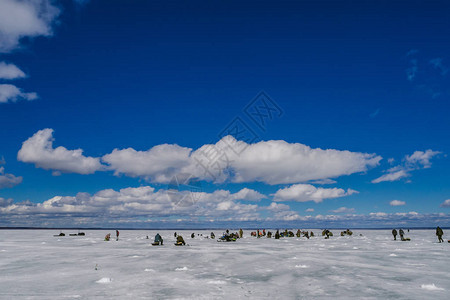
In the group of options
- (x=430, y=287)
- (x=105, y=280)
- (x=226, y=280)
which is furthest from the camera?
(x=226, y=280)

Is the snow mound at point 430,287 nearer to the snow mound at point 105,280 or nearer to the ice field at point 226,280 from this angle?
the ice field at point 226,280

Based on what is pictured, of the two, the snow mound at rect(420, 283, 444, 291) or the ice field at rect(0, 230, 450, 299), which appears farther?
the snow mound at rect(420, 283, 444, 291)

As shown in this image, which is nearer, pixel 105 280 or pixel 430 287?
pixel 430 287

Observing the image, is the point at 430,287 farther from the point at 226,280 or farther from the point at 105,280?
the point at 105,280

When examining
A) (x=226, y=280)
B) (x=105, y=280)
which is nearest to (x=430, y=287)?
(x=226, y=280)

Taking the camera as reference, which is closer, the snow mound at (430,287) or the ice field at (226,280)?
the ice field at (226,280)

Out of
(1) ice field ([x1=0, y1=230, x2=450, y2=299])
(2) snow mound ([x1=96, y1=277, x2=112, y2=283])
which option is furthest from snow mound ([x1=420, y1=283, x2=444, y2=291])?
(2) snow mound ([x1=96, y1=277, x2=112, y2=283])

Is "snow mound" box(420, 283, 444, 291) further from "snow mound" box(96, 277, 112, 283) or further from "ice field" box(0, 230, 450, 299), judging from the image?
"snow mound" box(96, 277, 112, 283)

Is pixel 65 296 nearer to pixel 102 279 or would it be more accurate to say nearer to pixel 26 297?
pixel 26 297

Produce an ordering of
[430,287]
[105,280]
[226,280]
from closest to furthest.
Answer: [430,287] → [105,280] → [226,280]

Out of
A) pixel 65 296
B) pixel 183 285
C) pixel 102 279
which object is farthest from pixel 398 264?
pixel 65 296

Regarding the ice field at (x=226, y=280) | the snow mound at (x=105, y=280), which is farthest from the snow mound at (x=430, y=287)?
the snow mound at (x=105, y=280)

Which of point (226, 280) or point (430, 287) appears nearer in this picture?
point (430, 287)

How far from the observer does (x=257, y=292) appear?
1267cm
